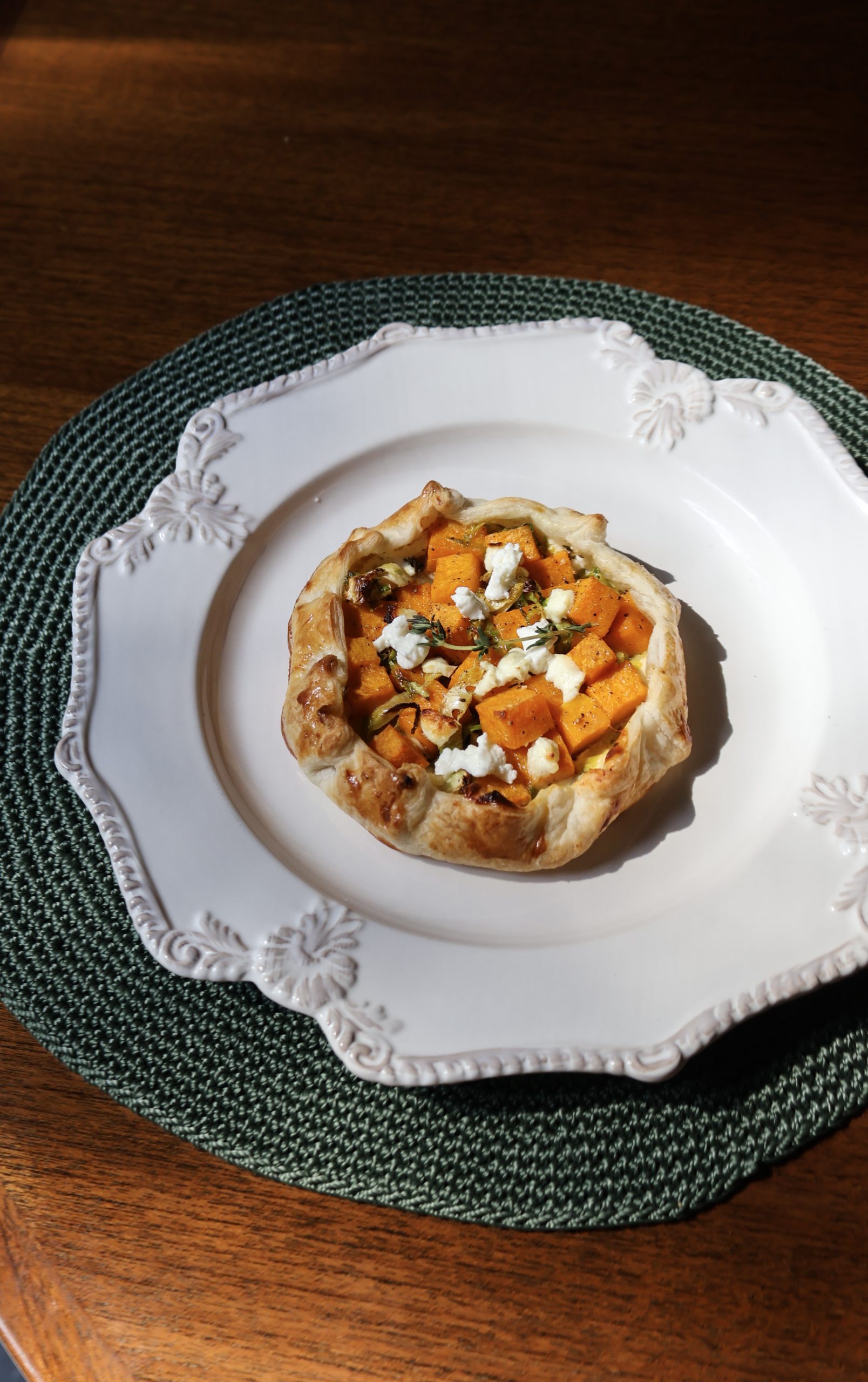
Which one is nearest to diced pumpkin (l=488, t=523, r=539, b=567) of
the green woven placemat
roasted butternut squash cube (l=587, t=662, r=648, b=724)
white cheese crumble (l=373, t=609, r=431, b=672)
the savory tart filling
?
the savory tart filling

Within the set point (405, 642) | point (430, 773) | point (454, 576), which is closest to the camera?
point (430, 773)

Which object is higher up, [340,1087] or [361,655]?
[361,655]

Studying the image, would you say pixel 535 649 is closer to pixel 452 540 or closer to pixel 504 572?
pixel 504 572

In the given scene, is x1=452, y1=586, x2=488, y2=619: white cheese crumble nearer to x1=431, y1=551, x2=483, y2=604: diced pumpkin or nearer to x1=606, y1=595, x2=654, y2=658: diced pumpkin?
x1=431, y1=551, x2=483, y2=604: diced pumpkin

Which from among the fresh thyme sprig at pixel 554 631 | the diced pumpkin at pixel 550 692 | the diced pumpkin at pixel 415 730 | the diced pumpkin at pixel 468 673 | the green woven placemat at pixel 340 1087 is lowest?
the green woven placemat at pixel 340 1087

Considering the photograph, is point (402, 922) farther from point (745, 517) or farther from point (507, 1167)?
point (745, 517)

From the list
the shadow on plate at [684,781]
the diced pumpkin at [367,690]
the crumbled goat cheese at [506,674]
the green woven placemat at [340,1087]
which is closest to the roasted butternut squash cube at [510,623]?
the crumbled goat cheese at [506,674]

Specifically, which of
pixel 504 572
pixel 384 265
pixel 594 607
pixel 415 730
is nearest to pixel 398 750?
pixel 415 730

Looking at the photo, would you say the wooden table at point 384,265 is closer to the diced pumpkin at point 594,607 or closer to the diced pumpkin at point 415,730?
the diced pumpkin at point 415,730
